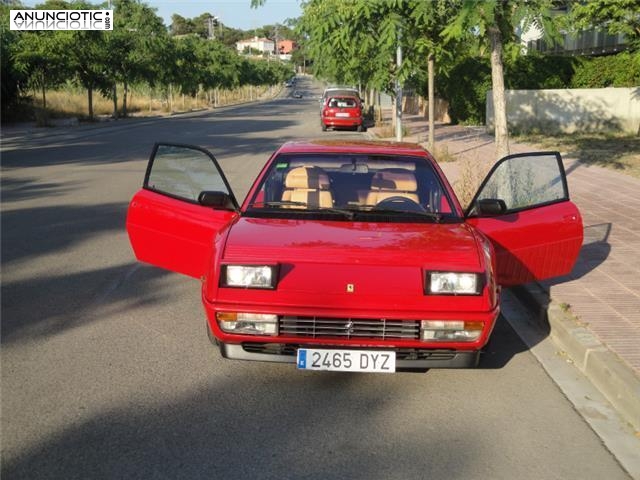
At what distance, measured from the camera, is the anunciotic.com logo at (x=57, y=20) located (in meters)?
35.8

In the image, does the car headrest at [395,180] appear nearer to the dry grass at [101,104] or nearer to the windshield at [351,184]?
the windshield at [351,184]

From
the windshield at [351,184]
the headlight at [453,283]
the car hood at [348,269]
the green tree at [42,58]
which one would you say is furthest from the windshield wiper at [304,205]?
the green tree at [42,58]

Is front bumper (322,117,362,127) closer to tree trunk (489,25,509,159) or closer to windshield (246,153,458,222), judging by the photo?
tree trunk (489,25,509,159)

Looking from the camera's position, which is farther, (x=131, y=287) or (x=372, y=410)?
(x=131, y=287)

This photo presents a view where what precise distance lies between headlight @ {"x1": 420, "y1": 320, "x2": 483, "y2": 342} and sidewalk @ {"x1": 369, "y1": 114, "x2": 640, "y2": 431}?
37.3 inches

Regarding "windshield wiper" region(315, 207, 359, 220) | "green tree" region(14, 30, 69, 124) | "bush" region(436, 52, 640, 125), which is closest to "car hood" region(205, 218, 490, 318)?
"windshield wiper" region(315, 207, 359, 220)

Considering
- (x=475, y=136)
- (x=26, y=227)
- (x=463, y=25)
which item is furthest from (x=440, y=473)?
(x=475, y=136)

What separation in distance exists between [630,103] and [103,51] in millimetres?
27774

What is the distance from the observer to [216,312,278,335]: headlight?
4250mm

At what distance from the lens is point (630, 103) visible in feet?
86.6

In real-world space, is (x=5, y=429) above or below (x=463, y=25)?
below

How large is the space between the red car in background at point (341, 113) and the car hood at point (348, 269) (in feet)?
93.0

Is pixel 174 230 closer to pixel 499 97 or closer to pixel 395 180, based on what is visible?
pixel 395 180

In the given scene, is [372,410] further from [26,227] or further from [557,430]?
[26,227]
